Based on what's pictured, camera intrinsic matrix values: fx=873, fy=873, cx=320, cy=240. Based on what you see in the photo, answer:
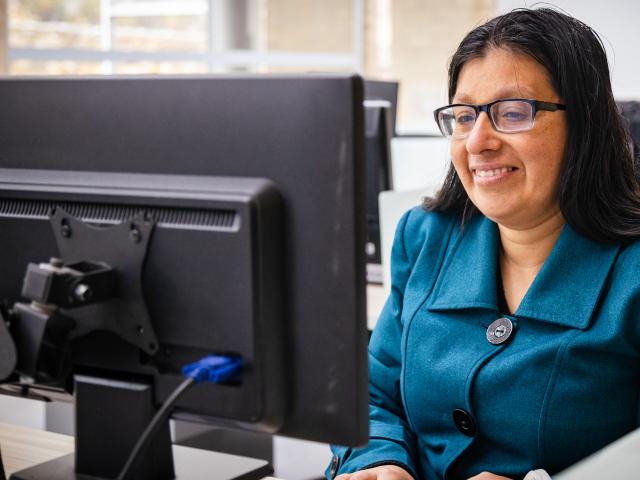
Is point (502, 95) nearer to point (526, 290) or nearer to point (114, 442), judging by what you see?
point (526, 290)

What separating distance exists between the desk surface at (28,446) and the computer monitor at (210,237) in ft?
1.09

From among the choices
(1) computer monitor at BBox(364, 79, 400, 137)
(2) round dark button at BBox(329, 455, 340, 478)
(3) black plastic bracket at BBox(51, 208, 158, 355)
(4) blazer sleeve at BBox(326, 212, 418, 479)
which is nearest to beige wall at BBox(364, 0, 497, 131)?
(1) computer monitor at BBox(364, 79, 400, 137)

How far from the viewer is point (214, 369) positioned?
85 centimetres

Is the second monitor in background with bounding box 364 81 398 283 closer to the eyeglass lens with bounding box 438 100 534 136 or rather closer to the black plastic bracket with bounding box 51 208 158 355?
the eyeglass lens with bounding box 438 100 534 136

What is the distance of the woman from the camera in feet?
3.92

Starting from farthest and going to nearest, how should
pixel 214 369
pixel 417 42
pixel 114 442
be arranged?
pixel 417 42 → pixel 114 442 → pixel 214 369

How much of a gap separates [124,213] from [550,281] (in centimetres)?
65

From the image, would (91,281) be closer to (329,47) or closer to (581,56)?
(581,56)

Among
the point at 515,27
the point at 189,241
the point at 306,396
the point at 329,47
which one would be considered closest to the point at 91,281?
the point at 189,241

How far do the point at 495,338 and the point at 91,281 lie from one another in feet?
2.03

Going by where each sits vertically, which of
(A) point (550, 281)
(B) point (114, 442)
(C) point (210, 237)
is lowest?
(B) point (114, 442)

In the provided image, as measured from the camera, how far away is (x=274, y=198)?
0.85 m

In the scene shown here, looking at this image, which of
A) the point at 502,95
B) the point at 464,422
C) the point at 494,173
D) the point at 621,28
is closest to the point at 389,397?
the point at 464,422

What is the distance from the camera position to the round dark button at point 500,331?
1.24 meters
